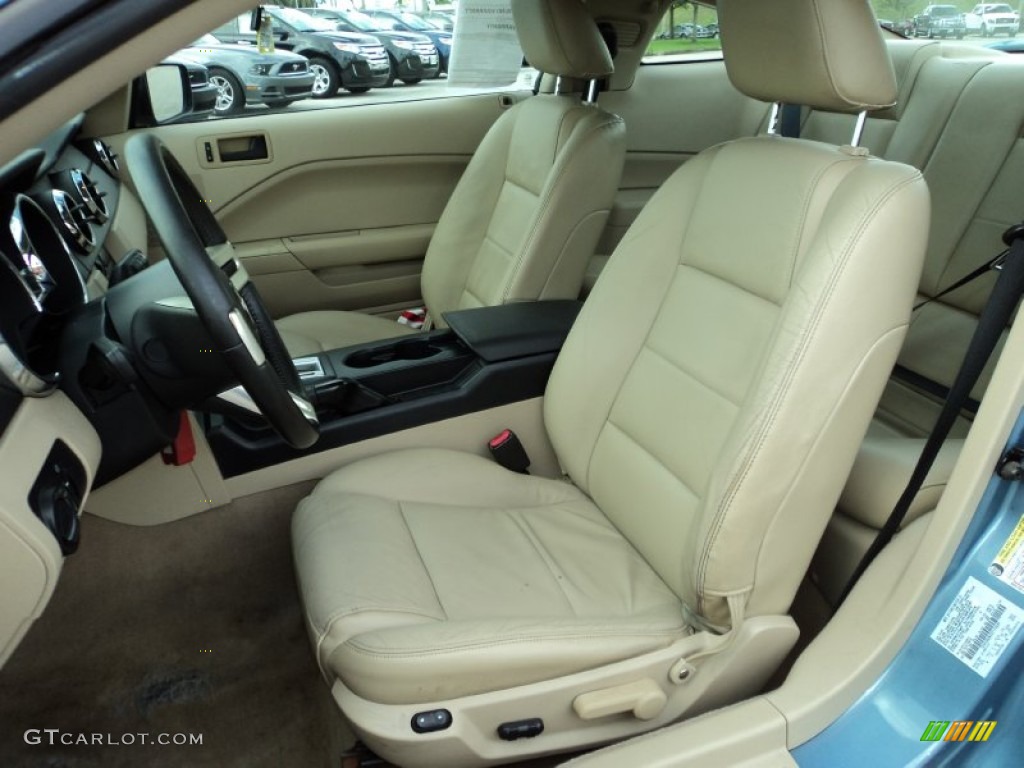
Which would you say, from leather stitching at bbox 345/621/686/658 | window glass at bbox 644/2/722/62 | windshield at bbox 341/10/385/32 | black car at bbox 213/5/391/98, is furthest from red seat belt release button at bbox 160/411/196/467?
window glass at bbox 644/2/722/62

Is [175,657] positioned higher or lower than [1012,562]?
lower

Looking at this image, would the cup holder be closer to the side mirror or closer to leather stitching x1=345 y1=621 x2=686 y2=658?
leather stitching x1=345 y1=621 x2=686 y2=658

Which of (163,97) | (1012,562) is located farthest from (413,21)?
(1012,562)

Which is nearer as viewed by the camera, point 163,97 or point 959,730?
point 959,730

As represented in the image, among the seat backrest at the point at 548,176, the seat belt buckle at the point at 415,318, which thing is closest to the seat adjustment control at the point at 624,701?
the seat backrest at the point at 548,176

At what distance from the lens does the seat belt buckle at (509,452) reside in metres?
1.53

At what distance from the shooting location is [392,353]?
1631mm

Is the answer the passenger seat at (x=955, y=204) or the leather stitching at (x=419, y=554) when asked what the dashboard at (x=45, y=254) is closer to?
the leather stitching at (x=419, y=554)

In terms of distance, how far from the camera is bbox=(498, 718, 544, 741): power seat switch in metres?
1.01

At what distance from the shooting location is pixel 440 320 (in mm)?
2133

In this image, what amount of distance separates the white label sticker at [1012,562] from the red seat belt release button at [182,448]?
3.60 feet

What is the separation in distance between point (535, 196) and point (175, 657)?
1204 millimetres

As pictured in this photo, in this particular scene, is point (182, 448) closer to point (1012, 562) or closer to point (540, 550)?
point (540, 550)

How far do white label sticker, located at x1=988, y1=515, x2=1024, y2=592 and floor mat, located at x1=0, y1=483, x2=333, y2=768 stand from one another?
3.44 ft
